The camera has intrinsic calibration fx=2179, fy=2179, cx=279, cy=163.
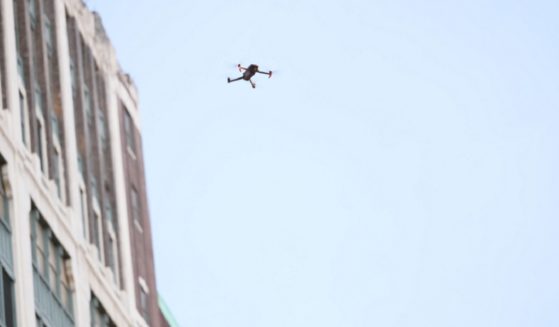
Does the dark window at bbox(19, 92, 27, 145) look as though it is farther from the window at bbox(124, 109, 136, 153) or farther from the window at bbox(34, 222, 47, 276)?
the window at bbox(124, 109, 136, 153)

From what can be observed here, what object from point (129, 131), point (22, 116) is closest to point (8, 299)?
point (22, 116)

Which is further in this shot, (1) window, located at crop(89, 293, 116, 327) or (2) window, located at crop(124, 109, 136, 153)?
(2) window, located at crop(124, 109, 136, 153)

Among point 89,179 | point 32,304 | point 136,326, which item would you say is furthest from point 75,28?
point 32,304

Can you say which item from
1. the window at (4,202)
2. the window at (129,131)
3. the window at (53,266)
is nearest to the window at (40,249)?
the window at (53,266)

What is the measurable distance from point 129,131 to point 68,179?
15348 millimetres

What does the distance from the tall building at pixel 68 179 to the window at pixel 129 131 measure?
0.05 metres

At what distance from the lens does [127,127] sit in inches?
4072

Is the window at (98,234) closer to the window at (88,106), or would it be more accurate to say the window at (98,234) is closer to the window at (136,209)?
Answer: the window at (88,106)

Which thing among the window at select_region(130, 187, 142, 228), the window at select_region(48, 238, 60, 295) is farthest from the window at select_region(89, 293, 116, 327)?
the window at select_region(130, 187, 142, 228)

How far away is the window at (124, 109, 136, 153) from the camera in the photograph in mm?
103000

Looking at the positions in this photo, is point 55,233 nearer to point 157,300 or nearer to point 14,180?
point 14,180

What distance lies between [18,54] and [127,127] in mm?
17307

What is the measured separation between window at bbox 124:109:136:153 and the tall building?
5 cm

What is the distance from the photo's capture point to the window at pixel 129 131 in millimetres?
103000
